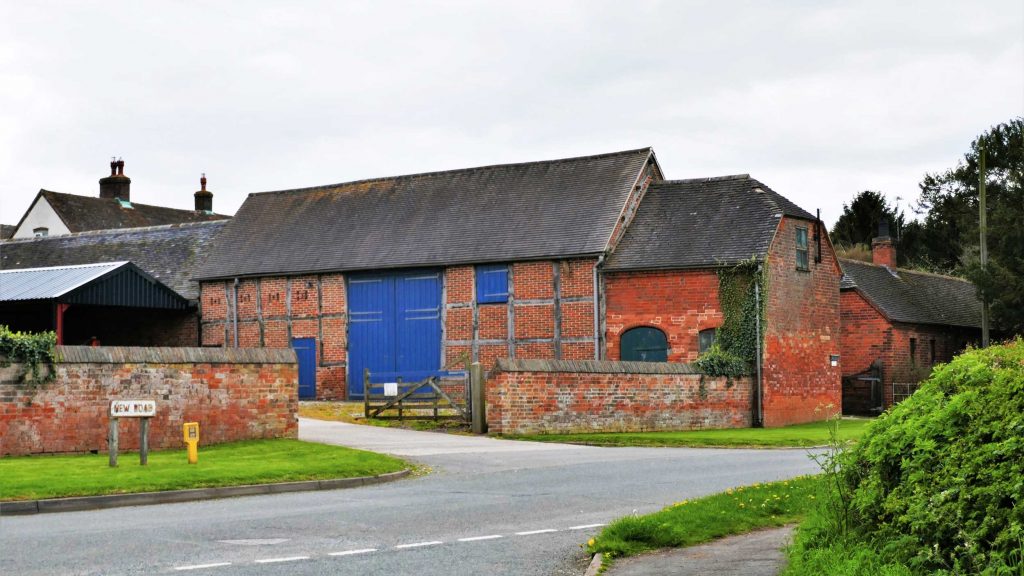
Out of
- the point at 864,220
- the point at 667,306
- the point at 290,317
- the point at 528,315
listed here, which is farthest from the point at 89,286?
the point at 864,220

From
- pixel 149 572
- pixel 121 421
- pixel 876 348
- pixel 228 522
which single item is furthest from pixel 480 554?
pixel 876 348

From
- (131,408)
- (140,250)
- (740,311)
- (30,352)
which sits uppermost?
(140,250)

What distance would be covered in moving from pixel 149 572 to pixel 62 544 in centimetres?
213

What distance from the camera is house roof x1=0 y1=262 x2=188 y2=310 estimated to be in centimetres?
3516

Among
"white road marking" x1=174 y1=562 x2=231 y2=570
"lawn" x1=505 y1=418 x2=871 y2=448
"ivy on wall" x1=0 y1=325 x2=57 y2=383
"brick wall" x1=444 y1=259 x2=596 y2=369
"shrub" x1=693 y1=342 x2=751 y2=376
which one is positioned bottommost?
"lawn" x1=505 y1=418 x2=871 y2=448

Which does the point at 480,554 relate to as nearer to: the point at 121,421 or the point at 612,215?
the point at 121,421

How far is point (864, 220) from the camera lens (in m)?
77.4

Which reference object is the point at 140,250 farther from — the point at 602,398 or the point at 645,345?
the point at 602,398

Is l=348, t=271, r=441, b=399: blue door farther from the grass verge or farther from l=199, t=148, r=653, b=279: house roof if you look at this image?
the grass verge

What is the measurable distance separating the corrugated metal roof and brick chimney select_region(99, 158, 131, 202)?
36.1 m

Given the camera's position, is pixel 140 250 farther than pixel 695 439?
Yes

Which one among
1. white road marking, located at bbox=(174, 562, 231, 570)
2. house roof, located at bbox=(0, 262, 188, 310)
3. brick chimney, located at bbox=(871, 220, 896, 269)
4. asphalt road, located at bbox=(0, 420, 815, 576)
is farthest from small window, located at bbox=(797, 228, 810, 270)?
white road marking, located at bbox=(174, 562, 231, 570)

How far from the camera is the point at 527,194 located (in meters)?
40.8

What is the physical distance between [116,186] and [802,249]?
164 ft
